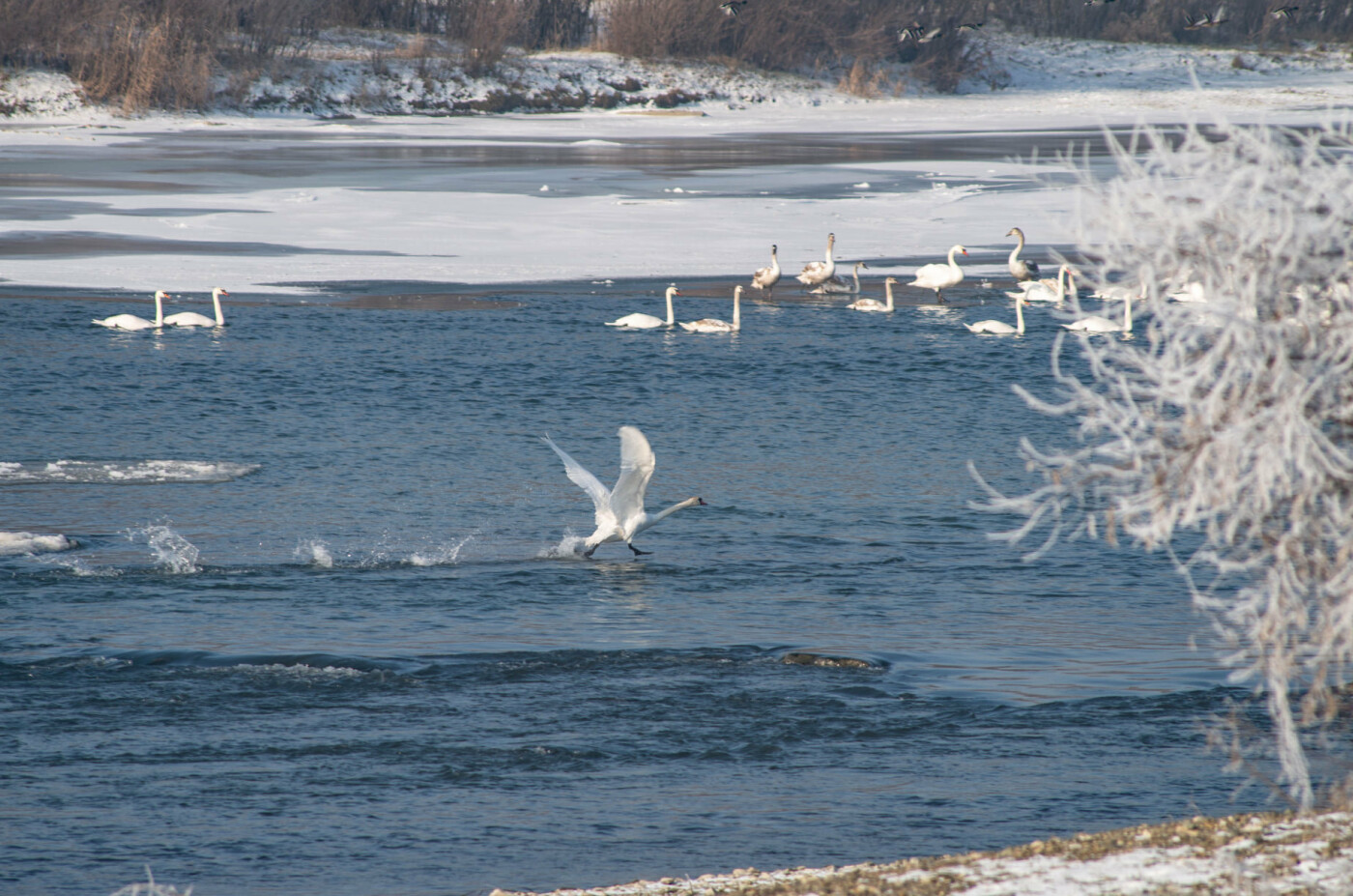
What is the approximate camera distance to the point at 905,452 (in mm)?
13281

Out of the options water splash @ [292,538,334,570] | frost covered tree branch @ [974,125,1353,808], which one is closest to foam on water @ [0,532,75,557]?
water splash @ [292,538,334,570]

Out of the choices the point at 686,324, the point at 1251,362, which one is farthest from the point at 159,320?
the point at 1251,362

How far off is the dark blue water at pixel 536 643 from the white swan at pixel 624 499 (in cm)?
27

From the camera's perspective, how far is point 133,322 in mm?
18344

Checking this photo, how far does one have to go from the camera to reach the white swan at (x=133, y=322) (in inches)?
719

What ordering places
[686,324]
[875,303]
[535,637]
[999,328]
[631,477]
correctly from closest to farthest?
[535,637] < [631,477] < [999,328] < [686,324] < [875,303]

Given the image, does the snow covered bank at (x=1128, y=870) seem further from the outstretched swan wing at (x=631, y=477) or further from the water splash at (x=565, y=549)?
the water splash at (x=565, y=549)

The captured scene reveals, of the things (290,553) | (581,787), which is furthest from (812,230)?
(581,787)

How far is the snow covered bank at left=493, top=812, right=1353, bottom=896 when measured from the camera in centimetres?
448

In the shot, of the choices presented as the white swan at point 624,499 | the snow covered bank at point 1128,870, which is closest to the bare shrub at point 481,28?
the white swan at point 624,499

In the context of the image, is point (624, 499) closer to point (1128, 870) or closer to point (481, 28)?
point (1128, 870)

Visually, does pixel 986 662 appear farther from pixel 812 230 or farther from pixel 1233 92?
pixel 1233 92

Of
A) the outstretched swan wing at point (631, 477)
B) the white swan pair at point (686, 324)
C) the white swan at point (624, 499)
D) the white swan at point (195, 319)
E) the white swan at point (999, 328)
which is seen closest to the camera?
the outstretched swan wing at point (631, 477)

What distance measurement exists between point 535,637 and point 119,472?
523cm
